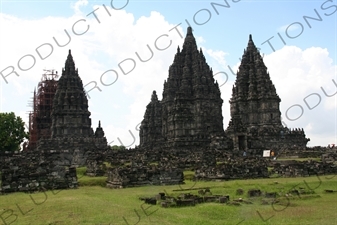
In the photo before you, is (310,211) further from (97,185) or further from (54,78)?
(54,78)

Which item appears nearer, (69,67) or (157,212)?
(157,212)

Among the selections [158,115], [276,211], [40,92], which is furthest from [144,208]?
[40,92]

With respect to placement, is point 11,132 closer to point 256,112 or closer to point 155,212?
point 256,112

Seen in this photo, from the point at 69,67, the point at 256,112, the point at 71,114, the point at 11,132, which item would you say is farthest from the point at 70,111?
the point at 256,112

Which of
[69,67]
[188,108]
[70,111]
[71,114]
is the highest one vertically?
[69,67]

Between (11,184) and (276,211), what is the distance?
14.8 meters

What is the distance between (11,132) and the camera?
229ft

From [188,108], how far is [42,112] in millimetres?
31381

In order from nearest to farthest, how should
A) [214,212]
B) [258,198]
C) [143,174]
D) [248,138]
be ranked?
[214,212]
[258,198]
[143,174]
[248,138]

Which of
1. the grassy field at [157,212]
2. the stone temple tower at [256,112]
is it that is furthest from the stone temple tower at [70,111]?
the grassy field at [157,212]

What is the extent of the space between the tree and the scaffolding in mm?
5024

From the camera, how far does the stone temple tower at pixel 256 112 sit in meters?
56.9

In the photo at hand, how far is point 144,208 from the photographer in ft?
53.8

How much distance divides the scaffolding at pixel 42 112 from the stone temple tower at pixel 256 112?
33.8 meters
